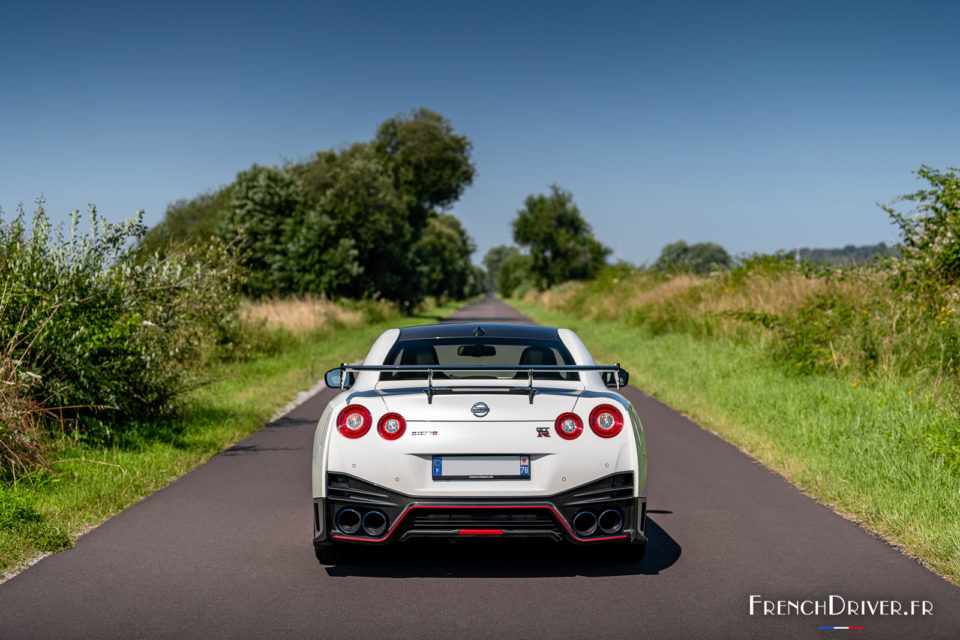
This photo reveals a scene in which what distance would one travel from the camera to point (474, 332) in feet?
21.4

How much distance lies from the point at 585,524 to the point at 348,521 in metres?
1.30

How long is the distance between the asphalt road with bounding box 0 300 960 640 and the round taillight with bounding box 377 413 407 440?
0.82 m

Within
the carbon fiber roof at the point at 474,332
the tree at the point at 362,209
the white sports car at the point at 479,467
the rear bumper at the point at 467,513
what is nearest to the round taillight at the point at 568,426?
the white sports car at the point at 479,467

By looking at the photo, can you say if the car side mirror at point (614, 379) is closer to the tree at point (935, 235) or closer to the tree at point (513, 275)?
the tree at point (935, 235)

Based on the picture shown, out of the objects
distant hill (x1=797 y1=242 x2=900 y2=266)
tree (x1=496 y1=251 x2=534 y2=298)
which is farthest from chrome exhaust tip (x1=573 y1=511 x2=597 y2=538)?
tree (x1=496 y1=251 x2=534 y2=298)

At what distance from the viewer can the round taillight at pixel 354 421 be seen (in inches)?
201

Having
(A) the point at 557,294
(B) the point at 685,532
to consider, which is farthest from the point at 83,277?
(A) the point at 557,294

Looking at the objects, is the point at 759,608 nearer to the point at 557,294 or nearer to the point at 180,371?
the point at 180,371

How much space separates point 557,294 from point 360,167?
74.6 feet

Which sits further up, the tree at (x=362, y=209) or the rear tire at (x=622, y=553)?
the tree at (x=362, y=209)

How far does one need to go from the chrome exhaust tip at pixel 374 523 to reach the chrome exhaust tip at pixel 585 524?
1.04 m

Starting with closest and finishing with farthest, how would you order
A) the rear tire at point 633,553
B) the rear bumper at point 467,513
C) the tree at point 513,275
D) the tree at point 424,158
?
the rear bumper at point 467,513 < the rear tire at point 633,553 < the tree at point 424,158 < the tree at point 513,275

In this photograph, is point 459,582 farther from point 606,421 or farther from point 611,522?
point 606,421

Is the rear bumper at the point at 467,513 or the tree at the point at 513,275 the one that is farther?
the tree at the point at 513,275
